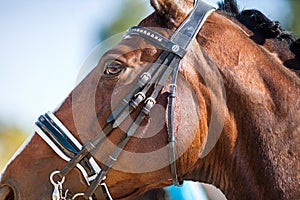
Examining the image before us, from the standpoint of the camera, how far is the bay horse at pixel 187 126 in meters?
3.60

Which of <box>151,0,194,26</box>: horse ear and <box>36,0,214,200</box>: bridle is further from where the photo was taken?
<box>151,0,194,26</box>: horse ear

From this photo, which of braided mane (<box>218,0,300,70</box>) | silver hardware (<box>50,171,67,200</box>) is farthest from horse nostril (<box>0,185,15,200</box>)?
braided mane (<box>218,0,300,70</box>)

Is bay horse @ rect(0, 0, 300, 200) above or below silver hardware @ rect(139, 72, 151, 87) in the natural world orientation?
below

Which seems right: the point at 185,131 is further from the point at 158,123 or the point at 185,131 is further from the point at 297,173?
the point at 297,173

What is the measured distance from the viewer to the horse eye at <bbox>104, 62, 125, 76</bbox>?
3.66m

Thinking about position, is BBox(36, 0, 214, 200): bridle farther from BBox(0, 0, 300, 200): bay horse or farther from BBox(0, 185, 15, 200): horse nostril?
BBox(0, 185, 15, 200): horse nostril

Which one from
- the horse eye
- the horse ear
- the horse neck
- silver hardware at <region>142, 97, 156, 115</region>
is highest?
the horse ear

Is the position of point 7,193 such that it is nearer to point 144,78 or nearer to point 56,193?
point 56,193

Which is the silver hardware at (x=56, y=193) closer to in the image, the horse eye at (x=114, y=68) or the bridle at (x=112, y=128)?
the bridle at (x=112, y=128)

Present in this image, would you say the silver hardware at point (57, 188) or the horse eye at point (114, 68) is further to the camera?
the horse eye at point (114, 68)

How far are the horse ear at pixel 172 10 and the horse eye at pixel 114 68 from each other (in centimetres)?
46

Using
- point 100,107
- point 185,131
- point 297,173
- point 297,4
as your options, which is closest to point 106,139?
point 100,107

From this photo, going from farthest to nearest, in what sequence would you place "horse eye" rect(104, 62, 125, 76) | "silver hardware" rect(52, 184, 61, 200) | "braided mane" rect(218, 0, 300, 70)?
1. "braided mane" rect(218, 0, 300, 70)
2. "horse eye" rect(104, 62, 125, 76)
3. "silver hardware" rect(52, 184, 61, 200)

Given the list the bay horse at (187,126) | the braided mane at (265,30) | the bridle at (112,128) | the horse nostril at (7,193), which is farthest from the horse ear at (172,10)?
the horse nostril at (7,193)
